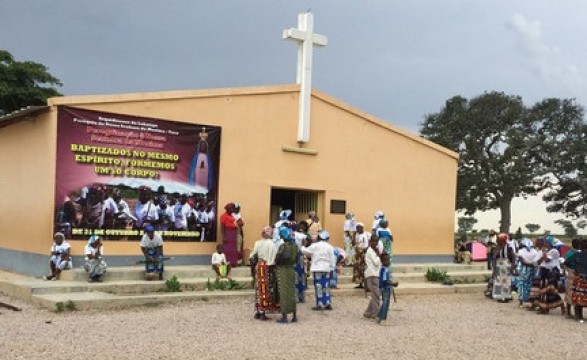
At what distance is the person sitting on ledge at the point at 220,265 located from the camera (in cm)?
1341

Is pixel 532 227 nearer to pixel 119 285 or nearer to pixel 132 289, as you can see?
pixel 132 289

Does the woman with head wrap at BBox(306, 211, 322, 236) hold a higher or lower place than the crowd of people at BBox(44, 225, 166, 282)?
higher

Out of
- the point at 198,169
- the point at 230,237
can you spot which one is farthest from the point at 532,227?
the point at 198,169

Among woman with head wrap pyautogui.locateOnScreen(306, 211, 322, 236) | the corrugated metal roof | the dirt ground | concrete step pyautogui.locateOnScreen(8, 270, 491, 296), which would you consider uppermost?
the corrugated metal roof

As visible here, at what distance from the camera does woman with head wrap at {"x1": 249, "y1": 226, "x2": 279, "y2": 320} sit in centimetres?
1027

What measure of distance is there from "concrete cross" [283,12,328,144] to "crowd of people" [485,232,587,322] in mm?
5357

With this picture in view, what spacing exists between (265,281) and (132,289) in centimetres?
307

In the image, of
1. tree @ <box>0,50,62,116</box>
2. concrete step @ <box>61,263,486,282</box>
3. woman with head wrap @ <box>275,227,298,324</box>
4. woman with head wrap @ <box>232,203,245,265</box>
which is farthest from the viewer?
tree @ <box>0,50,62,116</box>

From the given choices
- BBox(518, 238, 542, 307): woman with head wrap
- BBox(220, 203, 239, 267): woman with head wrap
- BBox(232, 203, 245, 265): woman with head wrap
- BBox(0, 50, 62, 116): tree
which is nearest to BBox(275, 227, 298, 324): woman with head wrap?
BBox(220, 203, 239, 267): woman with head wrap

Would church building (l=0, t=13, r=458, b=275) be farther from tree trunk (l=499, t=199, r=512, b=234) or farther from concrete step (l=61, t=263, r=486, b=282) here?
tree trunk (l=499, t=199, r=512, b=234)

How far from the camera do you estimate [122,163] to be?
13.3m

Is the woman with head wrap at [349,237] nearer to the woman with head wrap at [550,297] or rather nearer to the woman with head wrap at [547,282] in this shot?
the woman with head wrap at [547,282]

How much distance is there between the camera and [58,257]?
12.3 meters

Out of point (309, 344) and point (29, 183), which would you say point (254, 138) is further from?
point (309, 344)
